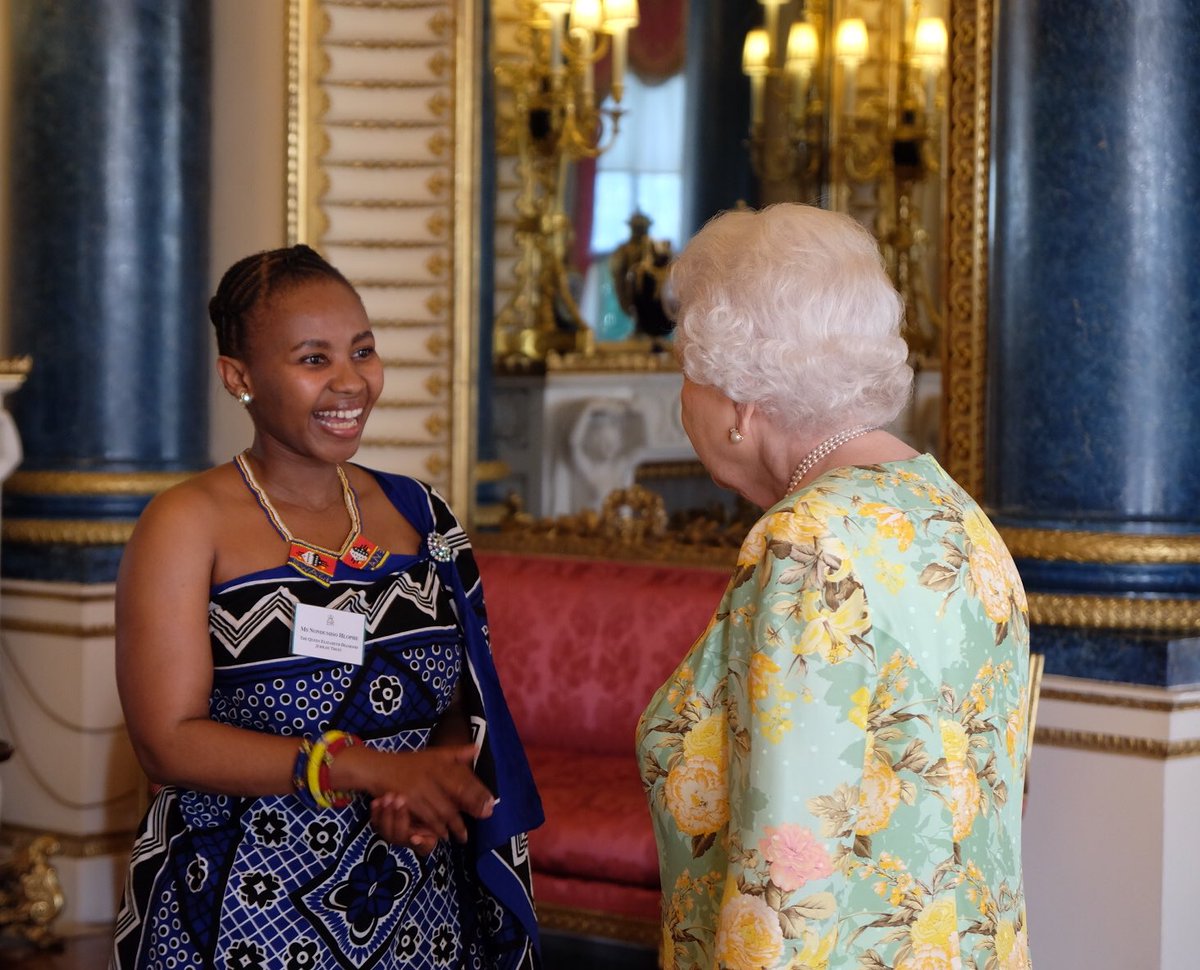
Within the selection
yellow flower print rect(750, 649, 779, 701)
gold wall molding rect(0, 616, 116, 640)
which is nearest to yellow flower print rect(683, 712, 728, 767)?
yellow flower print rect(750, 649, 779, 701)

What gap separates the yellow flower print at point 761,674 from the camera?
5.07ft

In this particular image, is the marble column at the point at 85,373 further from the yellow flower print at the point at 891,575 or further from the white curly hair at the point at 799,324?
the yellow flower print at the point at 891,575

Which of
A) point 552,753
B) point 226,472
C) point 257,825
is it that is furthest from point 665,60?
point 257,825

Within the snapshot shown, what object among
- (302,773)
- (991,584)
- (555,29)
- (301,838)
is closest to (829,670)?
(991,584)

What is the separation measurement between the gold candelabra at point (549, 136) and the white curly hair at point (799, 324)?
10.1ft

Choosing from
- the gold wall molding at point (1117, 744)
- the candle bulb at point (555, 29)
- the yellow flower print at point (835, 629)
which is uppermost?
the candle bulb at point (555, 29)

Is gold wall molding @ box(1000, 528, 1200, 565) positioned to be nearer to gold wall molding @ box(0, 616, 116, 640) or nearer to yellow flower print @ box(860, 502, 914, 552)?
yellow flower print @ box(860, 502, 914, 552)

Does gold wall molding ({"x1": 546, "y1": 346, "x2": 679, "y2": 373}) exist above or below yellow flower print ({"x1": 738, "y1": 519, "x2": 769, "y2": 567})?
above

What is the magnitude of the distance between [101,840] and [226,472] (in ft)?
9.33

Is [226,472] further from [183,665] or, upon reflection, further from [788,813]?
[788,813]

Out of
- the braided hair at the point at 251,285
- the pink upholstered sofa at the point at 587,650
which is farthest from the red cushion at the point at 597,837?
the braided hair at the point at 251,285

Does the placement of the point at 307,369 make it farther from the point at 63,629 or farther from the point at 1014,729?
the point at 63,629

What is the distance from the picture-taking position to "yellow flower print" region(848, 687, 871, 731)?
1548 mm

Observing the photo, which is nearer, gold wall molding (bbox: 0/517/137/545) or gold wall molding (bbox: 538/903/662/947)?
gold wall molding (bbox: 538/903/662/947)
